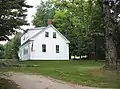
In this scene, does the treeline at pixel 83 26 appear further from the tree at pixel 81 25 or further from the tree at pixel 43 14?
the tree at pixel 43 14

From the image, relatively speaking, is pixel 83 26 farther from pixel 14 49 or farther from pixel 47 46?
pixel 14 49

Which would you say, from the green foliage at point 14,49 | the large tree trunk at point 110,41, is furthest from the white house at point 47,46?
the green foliage at point 14,49

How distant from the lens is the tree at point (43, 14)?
81375mm

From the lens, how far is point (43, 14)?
3381 inches

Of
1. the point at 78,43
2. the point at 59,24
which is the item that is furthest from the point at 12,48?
the point at 78,43

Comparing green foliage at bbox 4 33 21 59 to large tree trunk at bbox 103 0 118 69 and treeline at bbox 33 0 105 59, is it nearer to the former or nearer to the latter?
treeline at bbox 33 0 105 59

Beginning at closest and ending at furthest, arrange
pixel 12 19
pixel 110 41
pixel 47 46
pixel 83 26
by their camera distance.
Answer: pixel 12 19 < pixel 110 41 < pixel 47 46 < pixel 83 26

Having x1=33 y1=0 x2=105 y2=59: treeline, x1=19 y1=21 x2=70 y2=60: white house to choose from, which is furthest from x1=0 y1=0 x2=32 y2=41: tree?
x1=19 y1=21 x2=70 y2=60: white house

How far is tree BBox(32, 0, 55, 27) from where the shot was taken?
81.4 m

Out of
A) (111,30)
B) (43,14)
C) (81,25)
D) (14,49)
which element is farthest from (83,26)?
(43,14)

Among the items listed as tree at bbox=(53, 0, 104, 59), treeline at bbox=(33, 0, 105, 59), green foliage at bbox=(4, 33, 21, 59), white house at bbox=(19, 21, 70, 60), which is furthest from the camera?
green foliage at bbox=(4, 33, 21, 59)

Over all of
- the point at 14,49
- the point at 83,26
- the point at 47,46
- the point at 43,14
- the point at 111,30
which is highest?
the point at 43,14

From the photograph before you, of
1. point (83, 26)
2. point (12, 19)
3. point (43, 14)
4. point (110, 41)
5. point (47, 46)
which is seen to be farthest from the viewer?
point (43, 14)

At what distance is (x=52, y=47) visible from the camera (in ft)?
172
